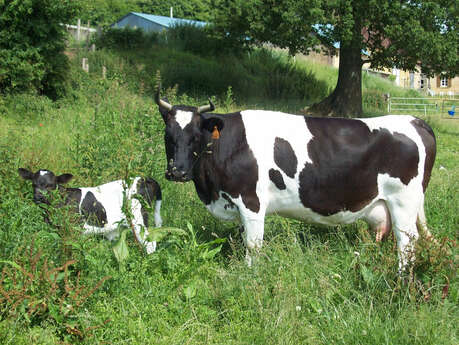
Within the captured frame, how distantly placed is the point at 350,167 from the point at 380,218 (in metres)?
0.63

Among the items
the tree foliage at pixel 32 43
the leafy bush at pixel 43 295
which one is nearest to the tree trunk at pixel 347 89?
the tree foliage at pixel 32 43

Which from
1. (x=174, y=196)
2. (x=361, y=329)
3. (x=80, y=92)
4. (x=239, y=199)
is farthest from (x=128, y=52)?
(x=361, y=329)

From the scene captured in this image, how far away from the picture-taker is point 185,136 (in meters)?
4.80

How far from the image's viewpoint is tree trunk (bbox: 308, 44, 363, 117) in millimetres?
19703

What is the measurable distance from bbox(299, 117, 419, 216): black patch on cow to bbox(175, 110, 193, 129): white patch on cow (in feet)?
4.07

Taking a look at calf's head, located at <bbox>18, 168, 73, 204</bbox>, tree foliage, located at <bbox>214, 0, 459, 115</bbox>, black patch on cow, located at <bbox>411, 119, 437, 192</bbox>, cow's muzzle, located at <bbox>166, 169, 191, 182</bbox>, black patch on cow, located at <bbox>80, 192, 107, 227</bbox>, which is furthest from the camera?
tree foliage, located at <bbox>214, 0, 459, 115</bbox>

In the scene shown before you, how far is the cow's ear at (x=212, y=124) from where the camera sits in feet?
16.0

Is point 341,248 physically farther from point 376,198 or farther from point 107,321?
point 107,321

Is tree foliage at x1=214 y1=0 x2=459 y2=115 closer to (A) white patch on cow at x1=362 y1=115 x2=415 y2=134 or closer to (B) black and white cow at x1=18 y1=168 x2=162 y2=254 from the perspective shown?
(A) white patch on cow at x1=362 y1=115 x2=415 y2=134

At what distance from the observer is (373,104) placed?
85.5 ft

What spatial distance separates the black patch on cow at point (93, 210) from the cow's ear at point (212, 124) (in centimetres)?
173

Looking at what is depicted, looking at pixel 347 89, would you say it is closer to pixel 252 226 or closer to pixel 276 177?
pixel 276 177

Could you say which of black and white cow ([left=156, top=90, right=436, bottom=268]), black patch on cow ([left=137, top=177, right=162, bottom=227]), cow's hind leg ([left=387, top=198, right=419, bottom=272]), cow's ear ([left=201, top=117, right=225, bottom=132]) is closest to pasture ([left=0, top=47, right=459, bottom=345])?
cow's hind leg ([left=387, top=198, right=419, bottom=272])

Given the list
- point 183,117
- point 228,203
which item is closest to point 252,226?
point 228,203
